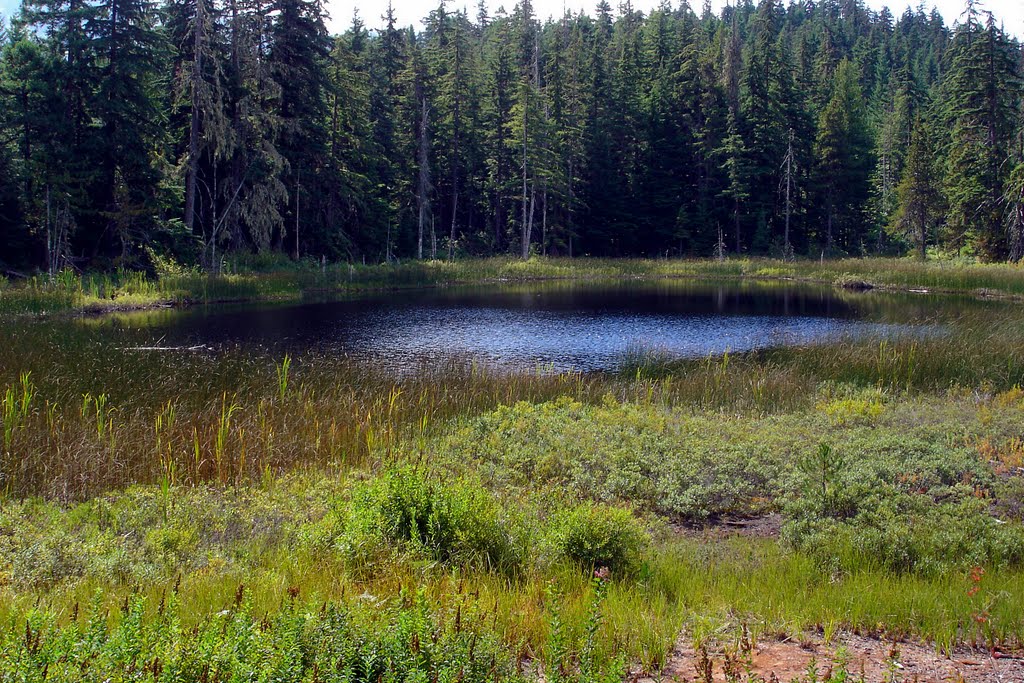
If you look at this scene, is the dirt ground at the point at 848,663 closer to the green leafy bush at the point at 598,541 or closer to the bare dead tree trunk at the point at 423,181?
the green leafy bush at the point at 598,541

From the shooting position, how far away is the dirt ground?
12.1 feet

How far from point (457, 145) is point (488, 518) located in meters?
50.4

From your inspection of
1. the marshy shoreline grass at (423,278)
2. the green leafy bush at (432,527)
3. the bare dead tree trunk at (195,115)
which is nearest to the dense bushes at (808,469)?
the green leafy bush at (432,527)

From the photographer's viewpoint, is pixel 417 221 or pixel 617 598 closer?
pixel 617 598

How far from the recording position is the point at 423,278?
38938 millimetres

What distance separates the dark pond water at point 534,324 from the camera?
58.5 feet

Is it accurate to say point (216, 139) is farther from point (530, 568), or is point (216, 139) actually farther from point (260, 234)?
point (530, 568)

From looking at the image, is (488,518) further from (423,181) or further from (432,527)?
(423,181)

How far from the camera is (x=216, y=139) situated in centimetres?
3472

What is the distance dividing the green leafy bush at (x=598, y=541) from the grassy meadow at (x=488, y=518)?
21mm

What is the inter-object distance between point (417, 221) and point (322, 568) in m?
47.3

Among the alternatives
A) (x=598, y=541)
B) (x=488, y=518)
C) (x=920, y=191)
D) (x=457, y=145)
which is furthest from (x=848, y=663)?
(x=920, y=191)

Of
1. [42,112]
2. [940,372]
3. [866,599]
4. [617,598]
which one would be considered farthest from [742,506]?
[42,112]

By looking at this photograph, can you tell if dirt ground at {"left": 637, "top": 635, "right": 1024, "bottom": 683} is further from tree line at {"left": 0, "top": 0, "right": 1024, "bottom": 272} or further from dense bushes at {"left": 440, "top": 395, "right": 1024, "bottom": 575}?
tree line at {"left": 0, "top": 0, "right": 1024, "bottom": 272}
